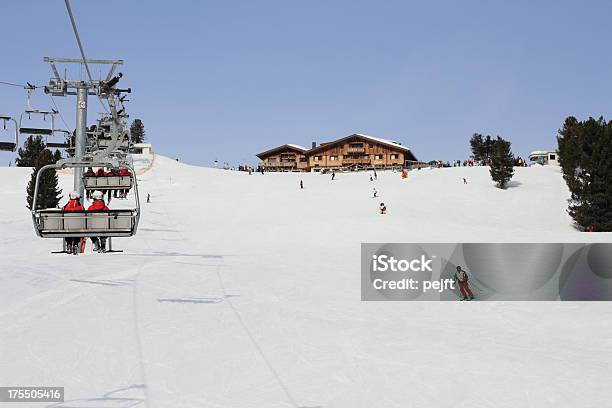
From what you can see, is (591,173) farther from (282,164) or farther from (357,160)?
(282,164)

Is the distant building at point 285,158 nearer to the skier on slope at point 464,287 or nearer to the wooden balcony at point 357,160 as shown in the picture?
the wooden balcony at point 357,160

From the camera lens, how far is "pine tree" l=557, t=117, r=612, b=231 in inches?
1494

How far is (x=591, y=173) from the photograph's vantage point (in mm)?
39594

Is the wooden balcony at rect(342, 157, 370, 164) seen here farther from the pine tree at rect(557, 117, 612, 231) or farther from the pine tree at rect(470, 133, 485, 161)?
the pine tree at rect(557, 117, 612, 231)

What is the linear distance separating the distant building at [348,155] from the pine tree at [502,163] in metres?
29.6

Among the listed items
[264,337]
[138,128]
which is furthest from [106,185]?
[138,128]

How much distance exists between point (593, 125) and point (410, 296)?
35645mm

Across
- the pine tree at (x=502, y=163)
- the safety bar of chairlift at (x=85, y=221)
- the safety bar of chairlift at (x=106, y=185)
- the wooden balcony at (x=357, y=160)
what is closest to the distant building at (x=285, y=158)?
the wooden balcony at (x=357, y=160)

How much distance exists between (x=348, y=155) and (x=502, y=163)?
38150mm

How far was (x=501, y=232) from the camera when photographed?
3003cm

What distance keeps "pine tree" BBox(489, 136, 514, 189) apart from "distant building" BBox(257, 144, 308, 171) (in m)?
44.5

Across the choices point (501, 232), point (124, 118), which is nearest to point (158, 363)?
point (124, 118)

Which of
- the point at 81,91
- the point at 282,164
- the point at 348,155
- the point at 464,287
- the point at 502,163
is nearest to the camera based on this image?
the point at 464,287

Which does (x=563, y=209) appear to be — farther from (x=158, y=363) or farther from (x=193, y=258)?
(x=158, y=363)
